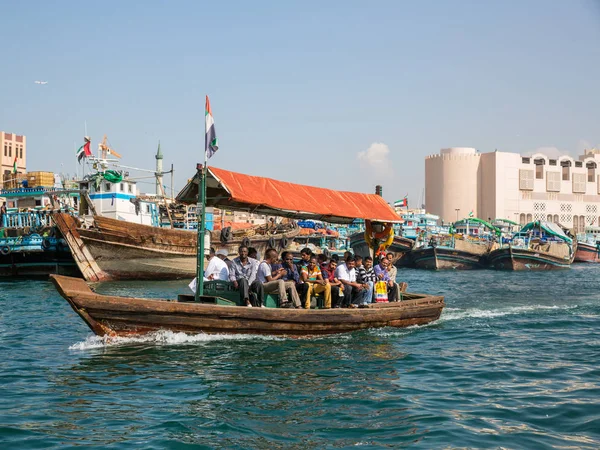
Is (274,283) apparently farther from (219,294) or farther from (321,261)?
(321,261)

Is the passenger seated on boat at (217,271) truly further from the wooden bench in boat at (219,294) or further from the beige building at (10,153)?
the beige building at (10,153)

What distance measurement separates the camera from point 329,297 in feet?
44.8

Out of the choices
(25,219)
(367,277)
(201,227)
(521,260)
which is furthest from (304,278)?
(521,260)

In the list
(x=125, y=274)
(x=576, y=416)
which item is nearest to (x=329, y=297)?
(x=576, y=416)

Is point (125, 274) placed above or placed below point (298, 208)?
below

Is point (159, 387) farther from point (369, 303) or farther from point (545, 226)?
point (545, 226)

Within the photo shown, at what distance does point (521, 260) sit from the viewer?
150 ft

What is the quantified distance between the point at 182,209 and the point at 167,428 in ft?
113

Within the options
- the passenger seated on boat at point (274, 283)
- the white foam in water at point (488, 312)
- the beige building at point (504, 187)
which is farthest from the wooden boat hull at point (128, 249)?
the beige building at point (504, 187)

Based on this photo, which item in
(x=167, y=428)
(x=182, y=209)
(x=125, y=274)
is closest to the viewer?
(x=167, y=428)

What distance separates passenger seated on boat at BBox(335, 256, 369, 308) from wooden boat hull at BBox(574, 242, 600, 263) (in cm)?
5295

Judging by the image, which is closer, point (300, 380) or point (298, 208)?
point (300, 380)

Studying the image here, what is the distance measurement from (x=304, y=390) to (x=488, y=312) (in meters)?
10.7

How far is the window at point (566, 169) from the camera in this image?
8306 centimetres
